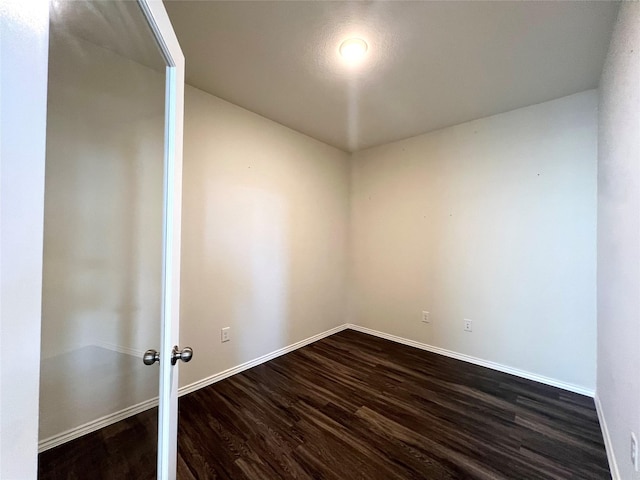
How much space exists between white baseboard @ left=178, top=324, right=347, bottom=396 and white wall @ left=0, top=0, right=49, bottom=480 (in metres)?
2.05

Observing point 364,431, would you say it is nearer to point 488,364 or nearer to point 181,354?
point 181,354

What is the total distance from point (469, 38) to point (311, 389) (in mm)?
2742

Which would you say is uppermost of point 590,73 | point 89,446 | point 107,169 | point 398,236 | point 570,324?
point 590,73

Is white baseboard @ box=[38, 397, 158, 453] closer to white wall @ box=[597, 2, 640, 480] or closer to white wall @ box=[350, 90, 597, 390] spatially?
white wall @ box=[597, 2, 640, 480]

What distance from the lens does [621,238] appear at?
137 centimetres

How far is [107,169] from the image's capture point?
1.60m

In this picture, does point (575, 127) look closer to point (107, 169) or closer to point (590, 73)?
point (590, 73)

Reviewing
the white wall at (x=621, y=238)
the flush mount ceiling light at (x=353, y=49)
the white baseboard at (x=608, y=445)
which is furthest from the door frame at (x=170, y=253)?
the white baseboard at (x=608, y=445)

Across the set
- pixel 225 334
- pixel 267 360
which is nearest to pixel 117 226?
pixel 225 334

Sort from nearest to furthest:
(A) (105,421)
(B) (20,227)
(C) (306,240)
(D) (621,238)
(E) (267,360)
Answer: (B) (20,227)
(D) (621,238)
(A) (105,421)
(E) (267,360)
(C) (306,240)

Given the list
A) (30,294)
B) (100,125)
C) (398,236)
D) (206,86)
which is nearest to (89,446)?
(30,294)

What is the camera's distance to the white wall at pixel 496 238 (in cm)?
216

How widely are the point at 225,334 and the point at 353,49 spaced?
245 cm

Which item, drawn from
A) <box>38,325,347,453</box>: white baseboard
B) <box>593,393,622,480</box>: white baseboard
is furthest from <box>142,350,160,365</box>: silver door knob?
<box>593,393,622,480</box>: white baseboard
